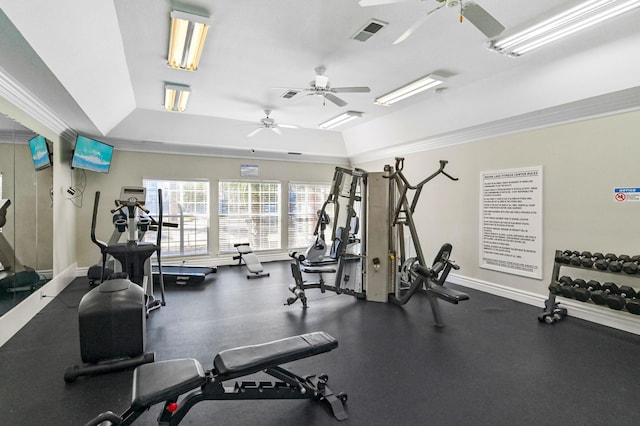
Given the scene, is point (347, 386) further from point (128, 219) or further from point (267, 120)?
point (267, 120)

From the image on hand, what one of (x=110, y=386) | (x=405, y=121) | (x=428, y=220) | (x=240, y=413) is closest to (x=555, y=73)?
(x=405, y=121)

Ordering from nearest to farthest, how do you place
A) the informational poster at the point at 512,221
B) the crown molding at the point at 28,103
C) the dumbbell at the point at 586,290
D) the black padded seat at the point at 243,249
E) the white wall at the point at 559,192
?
the crown molding at the point at 28,103 → the dumbbell at the point at 586,290 → the white wall at the point at 559,192 → the informational poster at the point at 512,221 → the black padded seat at the point at 243,249

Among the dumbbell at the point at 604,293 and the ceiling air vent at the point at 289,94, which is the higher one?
the ceiling air vent at the point at 289,94

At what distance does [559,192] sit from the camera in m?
4.04

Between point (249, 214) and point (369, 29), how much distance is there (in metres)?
5.34

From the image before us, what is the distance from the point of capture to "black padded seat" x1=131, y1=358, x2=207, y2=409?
62.4 inches

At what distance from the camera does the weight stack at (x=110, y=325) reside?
2570 mm

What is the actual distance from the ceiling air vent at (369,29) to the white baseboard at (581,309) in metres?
3.70

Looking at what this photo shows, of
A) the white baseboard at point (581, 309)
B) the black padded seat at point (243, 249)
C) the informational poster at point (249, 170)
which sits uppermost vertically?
the informational poster at point (249, 170)

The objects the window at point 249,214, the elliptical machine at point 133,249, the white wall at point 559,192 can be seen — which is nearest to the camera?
the white wall at point 559,192

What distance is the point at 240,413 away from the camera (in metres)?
2.11

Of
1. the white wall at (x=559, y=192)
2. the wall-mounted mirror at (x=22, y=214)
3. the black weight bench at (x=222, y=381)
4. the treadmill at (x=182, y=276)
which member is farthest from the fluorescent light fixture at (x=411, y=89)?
the wall-mounted mirror at (x=22, y=214)

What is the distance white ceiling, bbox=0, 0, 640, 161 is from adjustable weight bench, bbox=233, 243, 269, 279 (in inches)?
107

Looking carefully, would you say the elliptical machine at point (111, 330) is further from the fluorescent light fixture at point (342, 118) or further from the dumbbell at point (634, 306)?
the dumbbell at point (634, 306)
